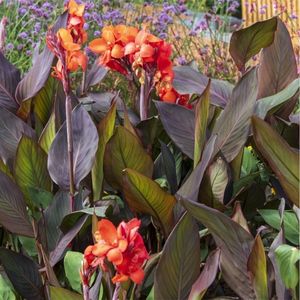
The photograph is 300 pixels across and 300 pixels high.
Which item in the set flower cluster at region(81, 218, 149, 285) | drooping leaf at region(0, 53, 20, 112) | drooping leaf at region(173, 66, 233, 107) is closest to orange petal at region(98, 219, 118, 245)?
flower cluster at region(81, 218, 149, 285)

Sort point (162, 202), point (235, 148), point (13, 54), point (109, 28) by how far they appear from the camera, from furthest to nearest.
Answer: point (13, 54) < point (109, 28) < point (235, 148) < point (162, 202)

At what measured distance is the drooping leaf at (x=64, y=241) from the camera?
4.38ft

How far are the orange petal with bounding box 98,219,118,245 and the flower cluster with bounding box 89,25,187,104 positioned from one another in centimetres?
42

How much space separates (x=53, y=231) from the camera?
1405mm

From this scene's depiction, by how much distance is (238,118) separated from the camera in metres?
1.37

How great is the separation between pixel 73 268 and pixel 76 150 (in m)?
0.25

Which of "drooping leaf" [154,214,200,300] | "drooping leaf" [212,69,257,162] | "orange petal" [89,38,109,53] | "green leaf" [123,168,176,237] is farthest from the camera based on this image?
"orange petal" [89,38,109,53]

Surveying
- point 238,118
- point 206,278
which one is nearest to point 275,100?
point 238,118

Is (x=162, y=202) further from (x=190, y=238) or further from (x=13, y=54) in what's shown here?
(x=13, y=54)

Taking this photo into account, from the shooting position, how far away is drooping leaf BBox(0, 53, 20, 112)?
1.68m

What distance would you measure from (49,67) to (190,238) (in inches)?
24.0

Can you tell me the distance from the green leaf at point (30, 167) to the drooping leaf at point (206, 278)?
438mm

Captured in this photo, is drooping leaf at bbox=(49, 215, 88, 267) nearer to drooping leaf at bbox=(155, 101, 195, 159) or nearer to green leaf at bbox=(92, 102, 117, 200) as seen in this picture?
green leaf at bbox=(92, 102, 117, 200)

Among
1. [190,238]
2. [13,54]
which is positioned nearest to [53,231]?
[190,238]
